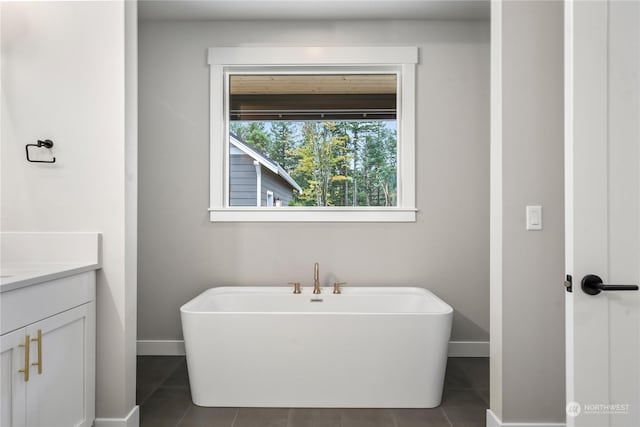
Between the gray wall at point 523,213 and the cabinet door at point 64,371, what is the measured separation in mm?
1940

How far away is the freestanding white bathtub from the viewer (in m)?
2.29

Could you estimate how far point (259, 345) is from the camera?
2305 millimetres

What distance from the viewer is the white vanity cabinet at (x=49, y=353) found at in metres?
1.48

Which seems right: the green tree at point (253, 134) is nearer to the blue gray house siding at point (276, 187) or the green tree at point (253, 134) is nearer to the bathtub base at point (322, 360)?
the blue gray house siding at point (276, 187)

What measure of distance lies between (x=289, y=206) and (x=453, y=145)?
1337 mm

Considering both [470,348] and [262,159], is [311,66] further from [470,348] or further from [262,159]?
[470,348]

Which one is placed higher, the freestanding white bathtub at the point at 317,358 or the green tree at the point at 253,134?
the green tree at the point at 253,134

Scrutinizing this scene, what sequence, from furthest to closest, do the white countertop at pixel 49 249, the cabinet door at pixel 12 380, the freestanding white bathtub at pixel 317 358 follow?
the freestanding white bathtub at pixel 317 358 → the white countertop at pixel 49 249 → the cabinet door at pixel 12 380

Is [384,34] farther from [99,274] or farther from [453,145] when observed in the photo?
[99,274]

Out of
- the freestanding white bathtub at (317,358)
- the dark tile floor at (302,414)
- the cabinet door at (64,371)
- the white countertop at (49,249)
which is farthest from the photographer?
the freestanding white bathtub at (317,358)

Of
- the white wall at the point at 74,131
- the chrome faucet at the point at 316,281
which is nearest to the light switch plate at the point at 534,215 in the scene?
the chrome faucet at the point at 316,281

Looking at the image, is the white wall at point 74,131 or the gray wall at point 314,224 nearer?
the white wall at point 74,131

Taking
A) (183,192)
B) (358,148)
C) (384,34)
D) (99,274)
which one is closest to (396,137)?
(358,148)

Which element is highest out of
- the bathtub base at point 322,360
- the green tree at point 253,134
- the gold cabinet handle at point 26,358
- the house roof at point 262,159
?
the green tree at point 253,134
